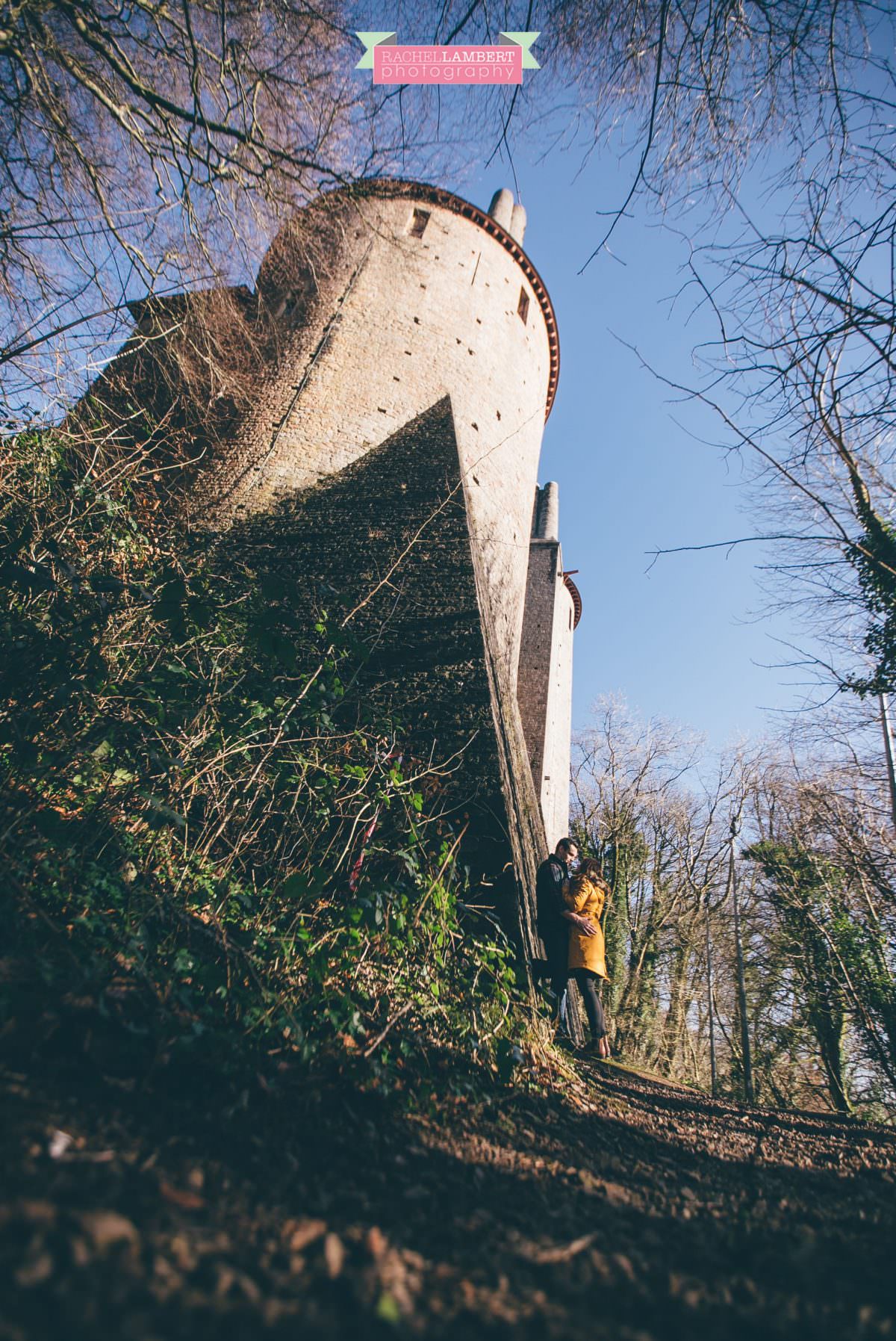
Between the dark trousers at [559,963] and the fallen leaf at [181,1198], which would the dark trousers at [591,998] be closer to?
the dark trousers at [559,963]

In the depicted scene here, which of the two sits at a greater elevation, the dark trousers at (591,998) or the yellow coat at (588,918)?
the yellow coat at (588,918)

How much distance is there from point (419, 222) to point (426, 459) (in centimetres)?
697

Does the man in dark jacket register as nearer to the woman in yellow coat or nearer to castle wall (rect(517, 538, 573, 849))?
the woman in yellow coat

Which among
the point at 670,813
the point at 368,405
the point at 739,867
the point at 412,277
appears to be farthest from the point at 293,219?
the point at 670,813

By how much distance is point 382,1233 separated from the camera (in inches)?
57.6

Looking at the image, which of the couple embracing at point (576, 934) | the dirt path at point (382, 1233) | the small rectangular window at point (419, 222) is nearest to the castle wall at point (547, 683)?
the couple embracing at point (576, 934)

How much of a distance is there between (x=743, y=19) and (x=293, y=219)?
435 cm

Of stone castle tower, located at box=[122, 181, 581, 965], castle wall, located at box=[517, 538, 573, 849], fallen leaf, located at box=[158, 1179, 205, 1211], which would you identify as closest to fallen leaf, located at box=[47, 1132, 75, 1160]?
fallen leaf, located at box=[158, 1179, 205, 1211]

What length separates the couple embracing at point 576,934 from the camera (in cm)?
419

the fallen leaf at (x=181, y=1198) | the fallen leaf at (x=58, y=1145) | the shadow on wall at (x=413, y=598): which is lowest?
the fallen leaf at (x=181, y=1198)

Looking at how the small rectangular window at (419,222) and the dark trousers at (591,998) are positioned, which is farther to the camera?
the small rectangular window at (419,222)

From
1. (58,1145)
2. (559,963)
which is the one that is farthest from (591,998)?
(58,1145)

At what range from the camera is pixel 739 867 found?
1702 cm

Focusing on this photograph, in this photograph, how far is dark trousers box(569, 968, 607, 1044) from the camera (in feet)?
13.7
